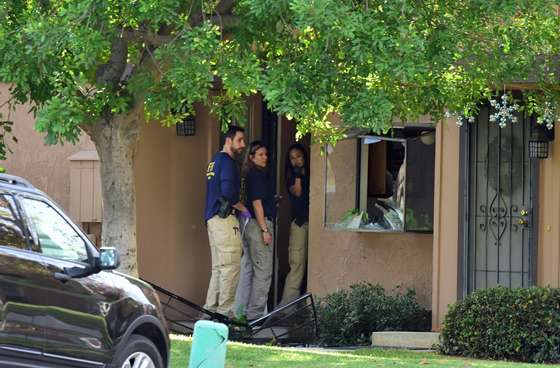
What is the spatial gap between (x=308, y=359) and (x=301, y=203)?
181 inches

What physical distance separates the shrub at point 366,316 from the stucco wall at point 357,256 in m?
0.44

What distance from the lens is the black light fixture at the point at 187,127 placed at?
15836 mm

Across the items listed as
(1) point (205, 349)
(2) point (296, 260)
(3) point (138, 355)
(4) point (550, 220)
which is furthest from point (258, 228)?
(3) point (138, 355)

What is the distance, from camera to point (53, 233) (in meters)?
7.65

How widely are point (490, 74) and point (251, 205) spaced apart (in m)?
5.36

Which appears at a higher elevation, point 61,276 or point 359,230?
point 359,230

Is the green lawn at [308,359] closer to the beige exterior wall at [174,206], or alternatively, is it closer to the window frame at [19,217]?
the window frame at [19,217]

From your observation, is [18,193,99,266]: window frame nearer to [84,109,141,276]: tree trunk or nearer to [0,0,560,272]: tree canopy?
[0,0,560,272]: tree canopy

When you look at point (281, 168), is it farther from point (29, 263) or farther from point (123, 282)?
point (29, 263)

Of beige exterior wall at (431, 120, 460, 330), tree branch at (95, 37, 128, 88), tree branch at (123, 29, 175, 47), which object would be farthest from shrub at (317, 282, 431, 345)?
tree branch at (123, 29, 175, 47)

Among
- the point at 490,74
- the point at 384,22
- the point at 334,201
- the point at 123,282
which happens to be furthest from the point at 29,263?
the point at 334,201

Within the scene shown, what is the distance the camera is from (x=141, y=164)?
51.0ft

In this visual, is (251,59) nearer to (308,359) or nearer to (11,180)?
(11,180)

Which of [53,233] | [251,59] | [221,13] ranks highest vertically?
[221,13]
